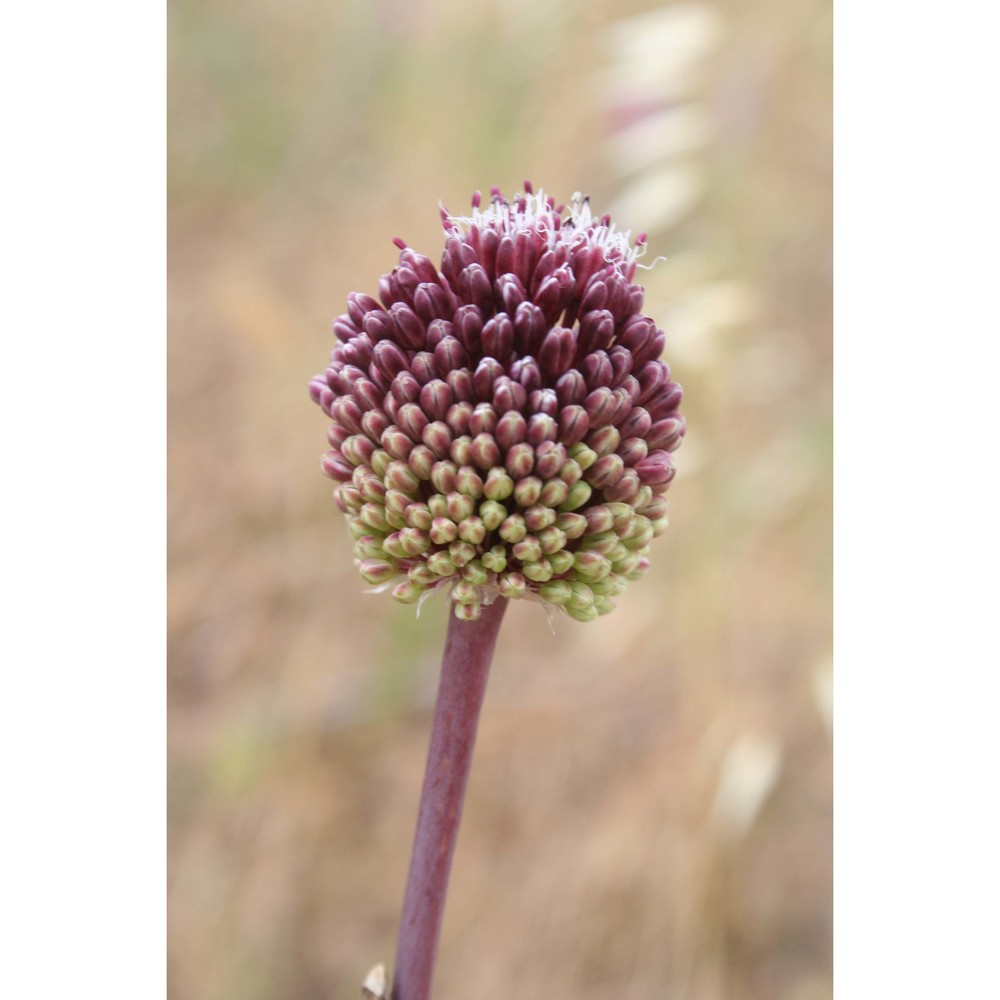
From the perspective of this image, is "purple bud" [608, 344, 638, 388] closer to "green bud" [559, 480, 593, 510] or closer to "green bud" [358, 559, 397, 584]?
"green bud" [559, 480, 593, 510]

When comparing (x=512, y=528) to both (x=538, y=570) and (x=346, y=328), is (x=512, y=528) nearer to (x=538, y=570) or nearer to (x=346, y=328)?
(x=538, y=570)

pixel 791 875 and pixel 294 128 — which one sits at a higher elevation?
pixel 294 128

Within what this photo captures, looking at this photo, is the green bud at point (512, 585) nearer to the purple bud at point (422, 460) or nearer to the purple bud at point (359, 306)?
the purple bud at point (422, 460)
